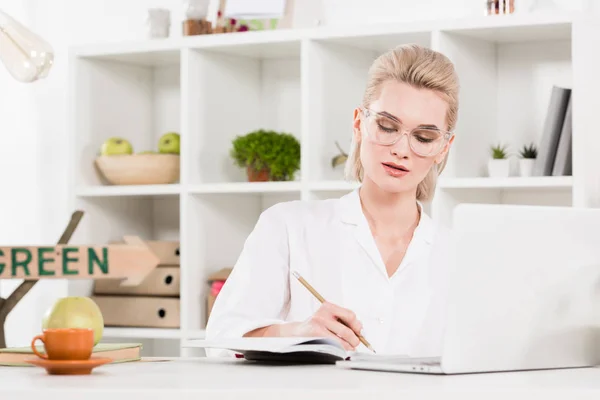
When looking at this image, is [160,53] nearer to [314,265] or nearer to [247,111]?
[247,111]

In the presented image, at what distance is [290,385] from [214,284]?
237cm

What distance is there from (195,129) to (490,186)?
110cm

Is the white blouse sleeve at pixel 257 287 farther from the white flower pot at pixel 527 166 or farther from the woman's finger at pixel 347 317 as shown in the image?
the white flower pot at pixel 527 166

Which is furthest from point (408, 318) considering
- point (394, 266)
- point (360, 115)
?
point (360, 115)

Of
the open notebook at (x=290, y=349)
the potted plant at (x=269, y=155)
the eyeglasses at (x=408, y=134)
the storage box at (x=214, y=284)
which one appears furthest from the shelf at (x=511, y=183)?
the open notebook at (x=290, y=349)

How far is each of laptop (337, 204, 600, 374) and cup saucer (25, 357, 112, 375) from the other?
1.32ft

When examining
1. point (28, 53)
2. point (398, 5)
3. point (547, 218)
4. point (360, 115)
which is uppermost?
point (398, 5)

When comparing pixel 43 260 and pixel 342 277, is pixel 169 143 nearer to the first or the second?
pixel 342 277

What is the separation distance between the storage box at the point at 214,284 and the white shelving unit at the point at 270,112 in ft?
0.10

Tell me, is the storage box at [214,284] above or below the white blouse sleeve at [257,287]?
below

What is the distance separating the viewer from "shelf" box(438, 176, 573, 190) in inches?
128

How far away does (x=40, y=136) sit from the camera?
4.33 meters

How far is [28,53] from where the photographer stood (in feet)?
9.08

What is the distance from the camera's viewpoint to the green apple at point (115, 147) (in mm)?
3953
